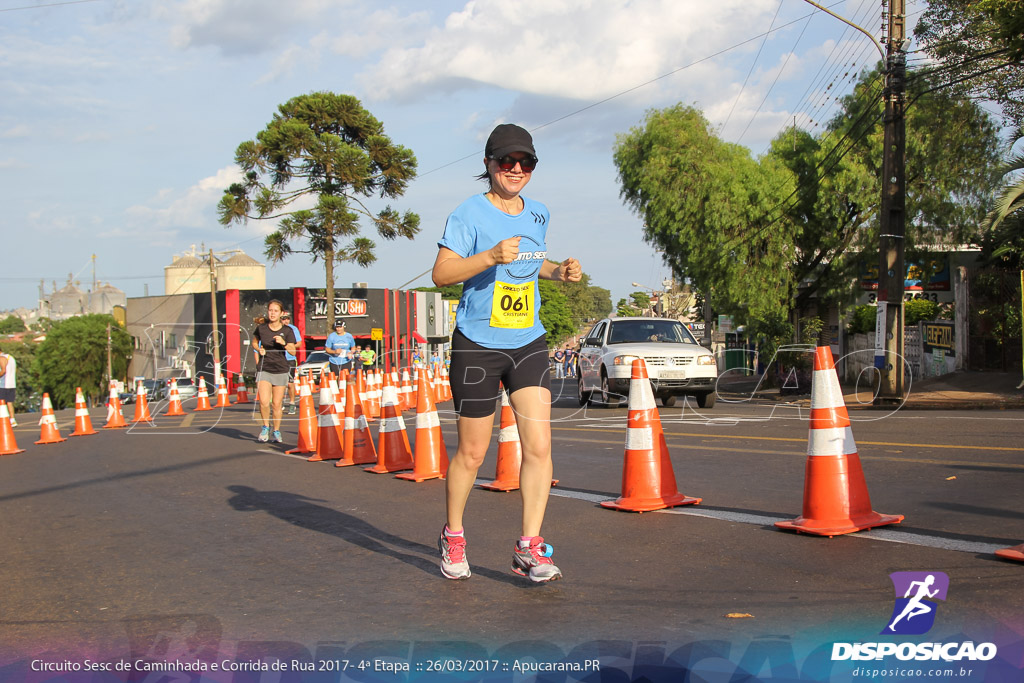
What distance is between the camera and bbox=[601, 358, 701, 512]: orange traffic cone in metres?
5.86

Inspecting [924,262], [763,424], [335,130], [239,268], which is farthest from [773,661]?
[239,268]

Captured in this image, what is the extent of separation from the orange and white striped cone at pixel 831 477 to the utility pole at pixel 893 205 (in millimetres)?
14722

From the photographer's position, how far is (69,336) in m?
78.6

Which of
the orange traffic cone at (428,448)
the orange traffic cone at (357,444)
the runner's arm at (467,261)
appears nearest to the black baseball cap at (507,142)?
the runner's arm at (467,261)

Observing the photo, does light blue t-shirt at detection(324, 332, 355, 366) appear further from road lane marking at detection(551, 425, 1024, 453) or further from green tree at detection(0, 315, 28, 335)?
green tree at detection(0, 315, 28, 335)

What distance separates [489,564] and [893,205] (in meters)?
16.9

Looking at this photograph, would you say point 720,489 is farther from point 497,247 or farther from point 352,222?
point 352,222

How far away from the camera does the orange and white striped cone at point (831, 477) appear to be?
4.87m

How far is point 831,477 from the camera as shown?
4.94 m

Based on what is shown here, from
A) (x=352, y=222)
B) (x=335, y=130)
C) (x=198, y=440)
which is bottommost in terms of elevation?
(x=198, y=440)

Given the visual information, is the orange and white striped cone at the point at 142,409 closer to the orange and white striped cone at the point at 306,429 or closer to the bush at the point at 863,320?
the orange and white striped cone at the point at 306,429

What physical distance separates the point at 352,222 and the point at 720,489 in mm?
34672

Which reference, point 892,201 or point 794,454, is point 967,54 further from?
point 794,454

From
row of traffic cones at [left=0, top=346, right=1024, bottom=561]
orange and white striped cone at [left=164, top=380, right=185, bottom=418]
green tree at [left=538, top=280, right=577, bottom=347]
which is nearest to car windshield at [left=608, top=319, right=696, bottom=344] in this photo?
row of traffic cones at [left=0, top=346, right=1024, bottom=561]
